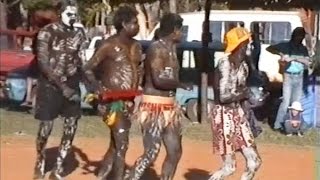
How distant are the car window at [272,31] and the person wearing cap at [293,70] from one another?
4.62m

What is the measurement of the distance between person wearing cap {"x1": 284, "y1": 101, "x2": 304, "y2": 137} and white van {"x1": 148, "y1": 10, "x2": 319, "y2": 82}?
14.7 ft

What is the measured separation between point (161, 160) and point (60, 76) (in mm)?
2428

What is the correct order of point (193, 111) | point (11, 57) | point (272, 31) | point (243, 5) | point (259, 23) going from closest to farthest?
point (193, 111) → point (11, 57) → point (243, 5) → point (259, 23) → point (272, 31)

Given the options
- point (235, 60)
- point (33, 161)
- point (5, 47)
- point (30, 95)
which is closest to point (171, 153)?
point (235, 60)

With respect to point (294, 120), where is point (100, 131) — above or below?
below

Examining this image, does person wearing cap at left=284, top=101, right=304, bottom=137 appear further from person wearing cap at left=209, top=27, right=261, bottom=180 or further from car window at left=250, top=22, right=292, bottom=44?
person wearing cap at left=209, top=27, right=261, bottom=180

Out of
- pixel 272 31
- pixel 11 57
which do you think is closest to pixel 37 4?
pixel 11 57

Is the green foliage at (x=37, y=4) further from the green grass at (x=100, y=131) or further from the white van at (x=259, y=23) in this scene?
the white van at (x=259, y=23)

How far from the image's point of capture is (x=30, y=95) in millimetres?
15352

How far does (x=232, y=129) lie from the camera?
7.63 metres

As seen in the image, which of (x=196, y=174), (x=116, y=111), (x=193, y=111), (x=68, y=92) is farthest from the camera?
(x=193, y=111)

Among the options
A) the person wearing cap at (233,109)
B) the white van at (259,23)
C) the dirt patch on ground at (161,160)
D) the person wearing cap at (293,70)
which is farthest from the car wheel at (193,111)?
the person wearing cap at (233,109)

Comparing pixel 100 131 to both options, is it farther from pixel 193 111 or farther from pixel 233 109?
pixel 233 109

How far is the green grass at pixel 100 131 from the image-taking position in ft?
42.2
